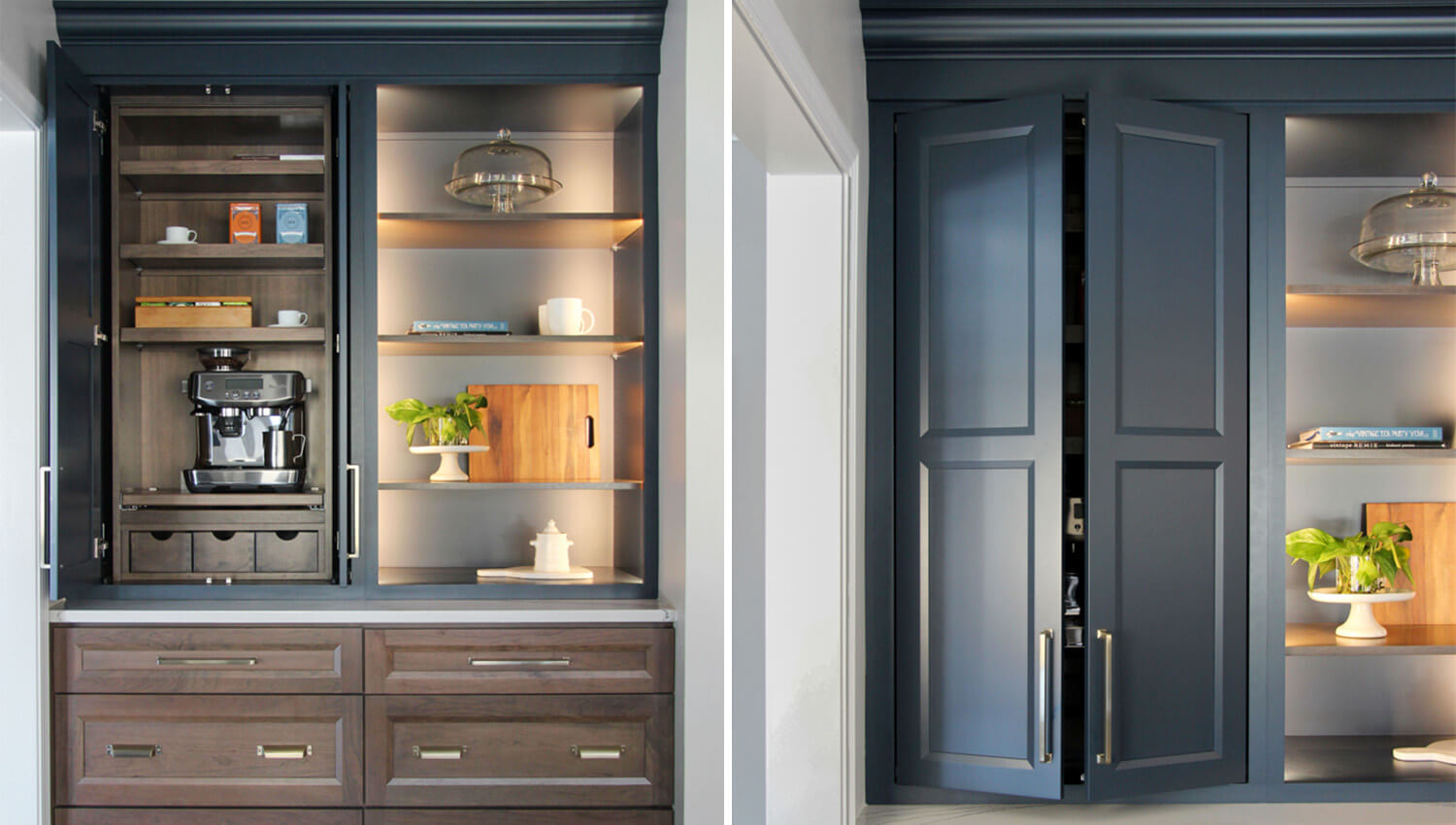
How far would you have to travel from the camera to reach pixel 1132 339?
54.5 inches

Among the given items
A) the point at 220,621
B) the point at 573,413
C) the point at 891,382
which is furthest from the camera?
the point at 573,413

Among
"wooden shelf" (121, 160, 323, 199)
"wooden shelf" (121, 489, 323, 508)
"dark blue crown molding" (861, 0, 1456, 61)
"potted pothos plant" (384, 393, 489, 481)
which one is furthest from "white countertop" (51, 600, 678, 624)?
"dark blue crown molding" (861, 0, 1456, 61)

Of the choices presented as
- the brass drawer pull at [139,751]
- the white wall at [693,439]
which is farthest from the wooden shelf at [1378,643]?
the brass drawer pull at [139,751]

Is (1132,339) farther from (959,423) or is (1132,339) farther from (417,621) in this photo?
(417,621)

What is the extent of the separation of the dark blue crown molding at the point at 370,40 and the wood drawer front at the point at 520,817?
107 cm

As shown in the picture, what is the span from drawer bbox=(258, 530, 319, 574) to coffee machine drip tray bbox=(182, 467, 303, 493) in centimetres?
7

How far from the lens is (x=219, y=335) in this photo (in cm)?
140

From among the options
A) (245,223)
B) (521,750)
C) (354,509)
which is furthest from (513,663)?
(245,223)

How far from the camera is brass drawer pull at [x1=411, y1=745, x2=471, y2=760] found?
50.3 inches

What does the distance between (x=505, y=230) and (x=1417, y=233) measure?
1558mm

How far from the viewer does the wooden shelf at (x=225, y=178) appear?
53.7 inches

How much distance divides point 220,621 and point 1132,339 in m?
1.37

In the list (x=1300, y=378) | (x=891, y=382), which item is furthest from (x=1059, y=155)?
(x=1300, y=378)

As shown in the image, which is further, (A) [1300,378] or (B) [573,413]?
(A) [1300,378]
